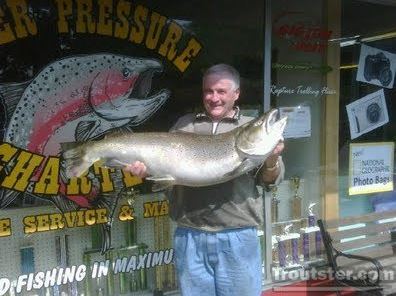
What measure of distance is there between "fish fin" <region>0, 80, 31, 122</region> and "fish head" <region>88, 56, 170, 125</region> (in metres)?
0.49

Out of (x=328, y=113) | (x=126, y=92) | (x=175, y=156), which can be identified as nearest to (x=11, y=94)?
(x=126, y=92)

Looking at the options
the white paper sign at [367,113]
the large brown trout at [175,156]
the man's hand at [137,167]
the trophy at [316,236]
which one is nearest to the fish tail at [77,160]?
the large brown trout at [175,156]

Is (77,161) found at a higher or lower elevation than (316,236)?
higher

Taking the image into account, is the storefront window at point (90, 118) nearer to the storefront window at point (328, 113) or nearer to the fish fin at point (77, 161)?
the storefront window at point (328, 113)

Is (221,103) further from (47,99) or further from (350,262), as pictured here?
(350,262)

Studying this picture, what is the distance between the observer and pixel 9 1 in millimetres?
3557

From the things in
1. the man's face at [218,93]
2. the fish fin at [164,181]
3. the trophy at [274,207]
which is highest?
the man's face at [218,93]

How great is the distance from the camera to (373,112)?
5.23 metres

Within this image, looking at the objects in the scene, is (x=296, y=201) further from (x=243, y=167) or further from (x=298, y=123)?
(x=243, y=167)

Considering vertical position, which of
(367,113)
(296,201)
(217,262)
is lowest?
(217,262)

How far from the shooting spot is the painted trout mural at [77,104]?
369 centimetres

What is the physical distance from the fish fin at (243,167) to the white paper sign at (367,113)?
2652 millimetres

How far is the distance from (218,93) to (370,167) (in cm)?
299

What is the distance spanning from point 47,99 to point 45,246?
106cm
